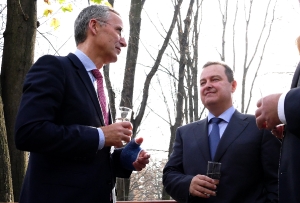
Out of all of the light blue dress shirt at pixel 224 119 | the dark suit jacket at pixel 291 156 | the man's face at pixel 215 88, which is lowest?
the dark suit jacket at pixel 291 156

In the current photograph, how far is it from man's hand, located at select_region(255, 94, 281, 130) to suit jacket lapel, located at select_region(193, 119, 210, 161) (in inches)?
54.0

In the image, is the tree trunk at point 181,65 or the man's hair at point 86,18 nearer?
the man's hair at point 86,18

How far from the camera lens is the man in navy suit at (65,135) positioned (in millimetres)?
2447

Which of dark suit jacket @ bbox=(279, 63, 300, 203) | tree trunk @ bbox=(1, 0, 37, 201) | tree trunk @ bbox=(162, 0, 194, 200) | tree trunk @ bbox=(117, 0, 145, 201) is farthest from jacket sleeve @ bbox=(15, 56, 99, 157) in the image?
tree trunk @ bbox=(162, 0, 194, 200)

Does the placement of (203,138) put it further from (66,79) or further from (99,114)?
(66,79)

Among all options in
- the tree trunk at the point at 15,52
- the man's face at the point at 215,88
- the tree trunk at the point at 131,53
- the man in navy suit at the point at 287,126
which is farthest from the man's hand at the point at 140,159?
the tree trunk at the point at 131,53

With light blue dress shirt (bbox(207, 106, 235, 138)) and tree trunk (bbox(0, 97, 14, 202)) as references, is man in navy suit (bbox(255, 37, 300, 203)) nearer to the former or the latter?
light blue dress shirt (bbox(207, 106, 235, 138))

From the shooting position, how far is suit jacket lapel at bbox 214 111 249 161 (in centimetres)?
350

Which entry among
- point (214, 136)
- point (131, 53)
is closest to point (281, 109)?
point (214, 136)

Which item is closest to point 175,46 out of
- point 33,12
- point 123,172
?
point 33,12

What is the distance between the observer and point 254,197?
3.32 m

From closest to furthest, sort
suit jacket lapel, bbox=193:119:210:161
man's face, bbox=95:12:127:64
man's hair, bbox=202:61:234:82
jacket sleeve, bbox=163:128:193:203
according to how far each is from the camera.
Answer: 1. man's face, bbox=95:12:127:64
2. jacket sleeve, bbox=163:128:193:203
3. suit jacket lapel, bbox=193:119:210:161
4. man's hair, bbox=202:61:234:82

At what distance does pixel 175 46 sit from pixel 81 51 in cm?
1098

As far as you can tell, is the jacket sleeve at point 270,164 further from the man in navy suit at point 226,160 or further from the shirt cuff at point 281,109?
the shirt cuff at point 281,109
